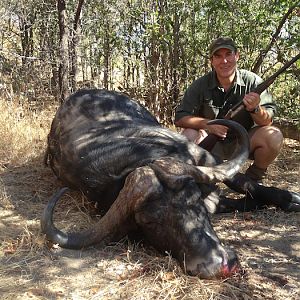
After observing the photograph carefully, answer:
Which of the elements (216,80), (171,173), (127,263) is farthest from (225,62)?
(127,263)

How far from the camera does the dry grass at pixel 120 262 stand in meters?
2.75

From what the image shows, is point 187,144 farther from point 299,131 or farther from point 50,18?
point 50,18

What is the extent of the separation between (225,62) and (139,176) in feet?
6.69

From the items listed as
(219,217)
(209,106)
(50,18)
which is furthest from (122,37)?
(219,217)

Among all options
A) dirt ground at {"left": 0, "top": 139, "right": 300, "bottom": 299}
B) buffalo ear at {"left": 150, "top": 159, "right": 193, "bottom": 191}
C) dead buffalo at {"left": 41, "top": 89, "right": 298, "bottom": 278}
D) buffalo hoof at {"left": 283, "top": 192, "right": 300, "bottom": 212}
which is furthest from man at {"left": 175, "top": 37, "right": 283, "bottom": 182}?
buffalo ear at {"left": 150, "top": 159, "right": 193, "bottom": 191}

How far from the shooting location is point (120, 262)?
10.3 ft

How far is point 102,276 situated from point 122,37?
5.18 metres

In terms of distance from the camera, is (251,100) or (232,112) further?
(232,112)

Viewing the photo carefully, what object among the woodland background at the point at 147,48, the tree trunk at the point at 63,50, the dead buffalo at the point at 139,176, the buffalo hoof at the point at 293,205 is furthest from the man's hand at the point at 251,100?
the tree trunk at the point at 63,50

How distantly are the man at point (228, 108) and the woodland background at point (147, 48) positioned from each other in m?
1.30

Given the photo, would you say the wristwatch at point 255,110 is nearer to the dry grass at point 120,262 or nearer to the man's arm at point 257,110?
the man's arm at point 257,110

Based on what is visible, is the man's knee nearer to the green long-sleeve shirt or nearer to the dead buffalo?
the green long-sleeve shirt

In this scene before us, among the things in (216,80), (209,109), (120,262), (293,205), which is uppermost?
(216,80)

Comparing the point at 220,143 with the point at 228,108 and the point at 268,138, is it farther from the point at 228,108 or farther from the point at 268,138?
the point at 268,138
